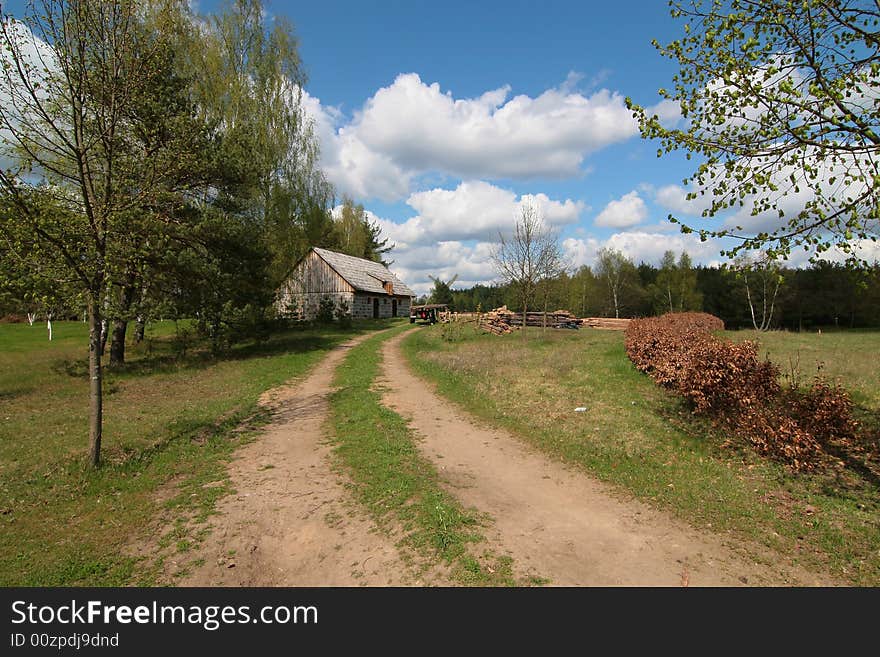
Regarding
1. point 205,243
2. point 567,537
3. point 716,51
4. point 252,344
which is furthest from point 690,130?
point 252,344

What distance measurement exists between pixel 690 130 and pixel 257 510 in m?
8.09

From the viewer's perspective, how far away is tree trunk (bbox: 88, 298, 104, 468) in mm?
7520

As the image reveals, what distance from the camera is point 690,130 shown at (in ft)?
Answer: 20.4

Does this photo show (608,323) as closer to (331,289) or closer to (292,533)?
(331,289)

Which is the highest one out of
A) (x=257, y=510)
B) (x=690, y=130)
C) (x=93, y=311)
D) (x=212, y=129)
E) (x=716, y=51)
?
(x=212, y=129)

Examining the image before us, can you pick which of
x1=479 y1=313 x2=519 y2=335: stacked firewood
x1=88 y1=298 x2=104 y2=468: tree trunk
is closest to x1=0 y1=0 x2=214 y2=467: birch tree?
x1=88 y1=298 x2=104 y2=468: tree trunk

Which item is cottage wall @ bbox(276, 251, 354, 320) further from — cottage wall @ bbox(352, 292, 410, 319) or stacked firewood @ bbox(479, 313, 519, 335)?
stacked firewood @ bbox(479, 313, 519, 335)

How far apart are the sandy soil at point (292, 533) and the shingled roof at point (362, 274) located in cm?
3352

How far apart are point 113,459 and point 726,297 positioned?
2489 inches

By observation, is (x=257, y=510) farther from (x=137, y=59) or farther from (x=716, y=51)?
(x=716, y=51)

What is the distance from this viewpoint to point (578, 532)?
523 cm

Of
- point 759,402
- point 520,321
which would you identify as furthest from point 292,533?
point 520,321

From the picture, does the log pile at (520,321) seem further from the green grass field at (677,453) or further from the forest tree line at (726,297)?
the green grass field at (677,453)

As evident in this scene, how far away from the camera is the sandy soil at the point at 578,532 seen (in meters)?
4.37
